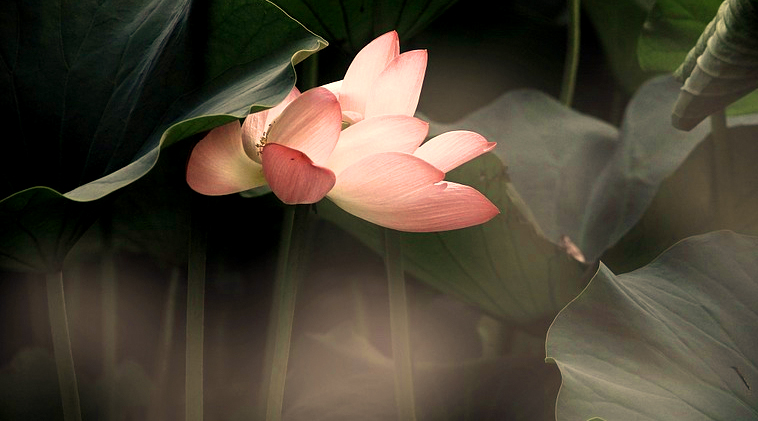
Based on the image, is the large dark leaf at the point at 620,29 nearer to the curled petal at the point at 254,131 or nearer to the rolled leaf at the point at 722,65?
the rolled leaf at the point at 722,65

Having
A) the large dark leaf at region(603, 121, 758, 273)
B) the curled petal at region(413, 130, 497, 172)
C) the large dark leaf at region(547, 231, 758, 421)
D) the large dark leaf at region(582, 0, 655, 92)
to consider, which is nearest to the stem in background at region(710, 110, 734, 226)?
the large dark leaf at region(603, 121, 758, 273)

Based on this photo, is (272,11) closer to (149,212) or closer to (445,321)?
(149,212)

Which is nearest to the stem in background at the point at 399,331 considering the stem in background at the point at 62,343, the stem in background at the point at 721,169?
the stem in background at the point at 62,343

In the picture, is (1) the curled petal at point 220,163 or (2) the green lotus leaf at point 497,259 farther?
(2) the green lotus leaf at point 497,259

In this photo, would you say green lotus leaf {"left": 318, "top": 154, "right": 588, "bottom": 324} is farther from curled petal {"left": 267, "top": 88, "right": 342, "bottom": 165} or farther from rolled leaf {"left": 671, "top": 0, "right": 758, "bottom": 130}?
curled petal {"left": 267, "top": 88, "right": 342, "bottom": 165}

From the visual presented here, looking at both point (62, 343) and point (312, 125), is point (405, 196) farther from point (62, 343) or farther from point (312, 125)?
point (62, 343)

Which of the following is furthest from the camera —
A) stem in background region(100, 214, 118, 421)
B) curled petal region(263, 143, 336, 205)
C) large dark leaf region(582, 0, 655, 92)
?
large dark leaf region(582, 0, 655, 92)

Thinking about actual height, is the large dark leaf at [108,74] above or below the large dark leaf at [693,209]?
above

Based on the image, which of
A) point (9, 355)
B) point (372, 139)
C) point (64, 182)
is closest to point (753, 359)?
point (372, 139)
